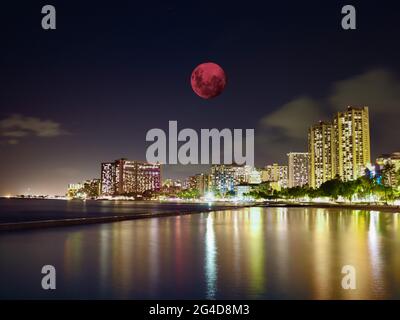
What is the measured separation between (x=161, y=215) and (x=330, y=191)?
9412 cm

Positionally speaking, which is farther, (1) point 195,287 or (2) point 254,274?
(2) point 254,274

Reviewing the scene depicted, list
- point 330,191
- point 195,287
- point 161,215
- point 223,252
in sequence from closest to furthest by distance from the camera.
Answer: point 195,287
point 223,252
point 161,215
point 330,191

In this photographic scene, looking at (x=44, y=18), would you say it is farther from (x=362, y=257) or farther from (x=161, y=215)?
(x=161, y=215)

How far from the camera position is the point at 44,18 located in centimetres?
2120
